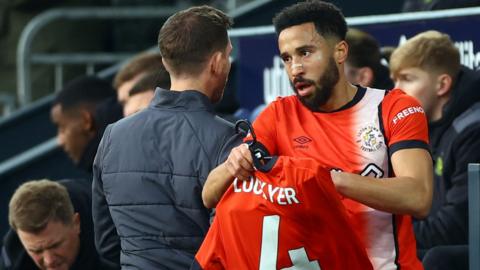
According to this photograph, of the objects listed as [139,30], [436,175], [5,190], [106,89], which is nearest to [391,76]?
[436,175]

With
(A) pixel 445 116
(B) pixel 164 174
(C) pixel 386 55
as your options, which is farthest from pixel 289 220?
(C) pixel 386 55

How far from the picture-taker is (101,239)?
4852 millimetres

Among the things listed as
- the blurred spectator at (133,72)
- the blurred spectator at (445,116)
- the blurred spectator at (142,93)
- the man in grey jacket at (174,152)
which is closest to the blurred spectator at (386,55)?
the blurred spectator at (445,116)

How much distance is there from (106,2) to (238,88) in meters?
4.01

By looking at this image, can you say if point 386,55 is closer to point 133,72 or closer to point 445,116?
point 445,116

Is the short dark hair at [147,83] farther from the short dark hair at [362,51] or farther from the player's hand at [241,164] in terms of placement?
the player's hand at [241,164]

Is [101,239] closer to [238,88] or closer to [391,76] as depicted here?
[391,76]

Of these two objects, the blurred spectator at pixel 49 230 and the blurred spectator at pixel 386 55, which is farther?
the blurred spectator at pixel 386 55

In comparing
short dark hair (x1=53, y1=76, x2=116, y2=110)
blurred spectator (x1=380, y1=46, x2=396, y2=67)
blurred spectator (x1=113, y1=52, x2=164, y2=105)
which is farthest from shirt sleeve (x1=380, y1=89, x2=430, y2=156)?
short dark hair (x1=53, y1=76, x2=116, y2=110)

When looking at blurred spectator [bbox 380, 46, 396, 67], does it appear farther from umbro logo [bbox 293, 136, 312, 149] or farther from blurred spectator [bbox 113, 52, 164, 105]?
umbro logo [bbox 293, 136, 312, 149]

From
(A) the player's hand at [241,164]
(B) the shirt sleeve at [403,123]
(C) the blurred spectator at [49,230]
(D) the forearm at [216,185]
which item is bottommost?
(C) the blurred spectator at [49,230]

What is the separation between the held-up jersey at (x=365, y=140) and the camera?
13.0 feet

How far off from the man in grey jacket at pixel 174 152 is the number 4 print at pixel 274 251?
433 mm

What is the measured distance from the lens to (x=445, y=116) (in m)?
5.79
